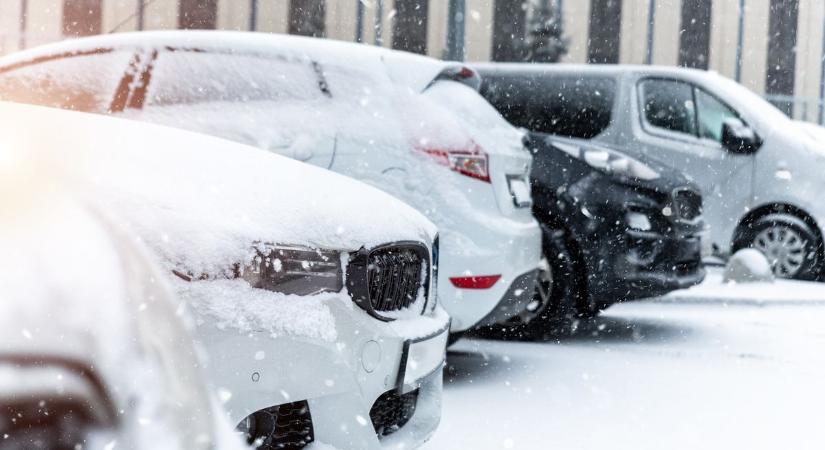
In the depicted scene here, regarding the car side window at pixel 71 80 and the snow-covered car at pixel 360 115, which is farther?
the car side window at pixel 71 80

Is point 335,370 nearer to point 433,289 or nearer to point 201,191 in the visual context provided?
point 201,191

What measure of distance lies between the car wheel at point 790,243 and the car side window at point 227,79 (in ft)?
19.4

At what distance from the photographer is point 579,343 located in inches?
267

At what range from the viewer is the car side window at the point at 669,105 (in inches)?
367

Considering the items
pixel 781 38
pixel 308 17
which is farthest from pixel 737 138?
pixel 781 38

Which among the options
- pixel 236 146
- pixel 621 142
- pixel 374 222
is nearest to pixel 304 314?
pixel 374 222

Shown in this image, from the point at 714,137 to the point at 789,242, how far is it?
4.06 feet

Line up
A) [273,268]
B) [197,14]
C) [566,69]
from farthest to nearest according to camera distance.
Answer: [197,14] < [566,69] < [273,268]

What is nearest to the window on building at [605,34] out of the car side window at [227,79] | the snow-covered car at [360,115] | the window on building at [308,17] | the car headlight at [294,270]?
the window on building at [308,17]

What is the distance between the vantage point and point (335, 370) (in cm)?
280

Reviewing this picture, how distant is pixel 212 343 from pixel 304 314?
332 mm

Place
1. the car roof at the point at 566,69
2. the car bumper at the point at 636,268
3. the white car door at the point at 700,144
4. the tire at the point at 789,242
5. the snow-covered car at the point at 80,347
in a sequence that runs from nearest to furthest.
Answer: the snow-covered car at the point at 80,347 → the car bumper at the point at 636,268 → the car roof at the point at 566,69 → the white car door at the point at 700,144 → the tire at the point at 789,242

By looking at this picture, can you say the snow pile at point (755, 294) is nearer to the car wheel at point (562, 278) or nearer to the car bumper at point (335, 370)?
the car wheel at point (562, 278)

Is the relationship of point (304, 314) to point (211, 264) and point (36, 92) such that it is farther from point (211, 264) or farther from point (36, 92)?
point (36, 92)
